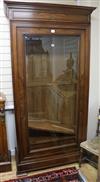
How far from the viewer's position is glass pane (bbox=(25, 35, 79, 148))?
2.22m

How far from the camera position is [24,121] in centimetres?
219

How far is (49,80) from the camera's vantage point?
2.34 m

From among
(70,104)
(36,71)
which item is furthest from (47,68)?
(70,104)

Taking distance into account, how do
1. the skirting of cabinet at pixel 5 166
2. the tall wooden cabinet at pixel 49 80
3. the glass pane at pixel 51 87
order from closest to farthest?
1. the tall wooden cabinet at pixel 49 80
2. the glass pane at pixel 51 87
3. the skirting of cabinet at pixel 5 166

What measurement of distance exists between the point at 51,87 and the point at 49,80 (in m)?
0.09

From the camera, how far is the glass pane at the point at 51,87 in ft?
7.29

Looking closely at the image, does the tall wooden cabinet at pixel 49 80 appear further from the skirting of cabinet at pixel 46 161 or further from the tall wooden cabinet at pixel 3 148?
the tall wooden cabinet at pixel 3 148

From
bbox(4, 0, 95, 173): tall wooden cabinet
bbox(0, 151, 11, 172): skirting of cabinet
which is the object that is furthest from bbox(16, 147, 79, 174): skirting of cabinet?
bbox(0, 151, 11, 172): skirting of cabinet

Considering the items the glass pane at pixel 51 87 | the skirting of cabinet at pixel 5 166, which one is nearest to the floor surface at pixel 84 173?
the skirting of cabinet at pixel 5 166

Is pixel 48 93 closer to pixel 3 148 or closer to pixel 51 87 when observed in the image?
pixel 51 87

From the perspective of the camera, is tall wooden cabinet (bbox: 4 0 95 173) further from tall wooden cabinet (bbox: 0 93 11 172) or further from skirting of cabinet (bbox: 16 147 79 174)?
tall wooden cabinet (bbox: 0 93 11 172)

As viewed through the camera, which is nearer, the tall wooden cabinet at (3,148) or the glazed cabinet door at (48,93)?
the glazed cabinet door at (48,93)

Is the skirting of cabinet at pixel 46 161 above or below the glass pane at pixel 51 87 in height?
below

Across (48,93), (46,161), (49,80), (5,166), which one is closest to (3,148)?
(5,166)
